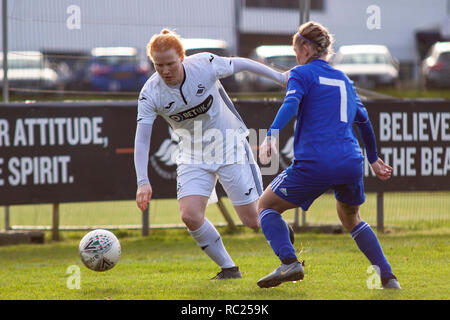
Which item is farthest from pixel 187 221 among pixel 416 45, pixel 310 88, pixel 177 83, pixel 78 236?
pixel 416 45

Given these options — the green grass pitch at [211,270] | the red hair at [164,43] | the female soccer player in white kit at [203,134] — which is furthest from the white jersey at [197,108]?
the green grass pitch at [211,270]

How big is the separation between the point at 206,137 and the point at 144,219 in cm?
392

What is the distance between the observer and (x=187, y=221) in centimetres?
634

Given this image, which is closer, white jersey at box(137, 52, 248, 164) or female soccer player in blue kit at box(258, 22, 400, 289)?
female soccer player in blue kit at box(258, 22, 400, 289)

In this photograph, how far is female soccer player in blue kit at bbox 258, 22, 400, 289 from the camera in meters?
5.26

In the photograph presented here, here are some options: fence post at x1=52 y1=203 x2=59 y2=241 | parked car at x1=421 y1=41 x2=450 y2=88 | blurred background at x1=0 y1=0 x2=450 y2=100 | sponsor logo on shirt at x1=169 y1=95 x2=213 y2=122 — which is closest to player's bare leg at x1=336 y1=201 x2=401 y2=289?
sponsor logo on shirt at x1=169 y1=95 x2=213 y2=122

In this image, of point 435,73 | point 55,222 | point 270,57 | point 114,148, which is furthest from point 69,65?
point 435,73

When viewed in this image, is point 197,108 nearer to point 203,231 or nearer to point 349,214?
point 203,231

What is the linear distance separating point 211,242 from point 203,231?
0.13 meters

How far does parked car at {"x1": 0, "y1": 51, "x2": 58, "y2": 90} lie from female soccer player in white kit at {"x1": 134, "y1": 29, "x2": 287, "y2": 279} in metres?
4.21

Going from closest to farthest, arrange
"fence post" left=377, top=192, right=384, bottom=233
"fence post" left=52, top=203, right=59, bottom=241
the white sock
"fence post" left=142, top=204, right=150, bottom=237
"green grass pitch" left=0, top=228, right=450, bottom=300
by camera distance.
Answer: "green grass pitch" left=0, top=228, right=450, bottom=300, the white sock, "fence post" left=52, top=203, right=59, bottom=241, "fence post" left=377, top=192, right=384, bottom=233, "fence post" left=142, top=204, right=150, bottom=237

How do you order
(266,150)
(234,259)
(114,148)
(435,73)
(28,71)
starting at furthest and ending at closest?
(435,73) < (28,71) < (114,148) < (234,259) < (266,150)

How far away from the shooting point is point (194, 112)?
6.29 metres

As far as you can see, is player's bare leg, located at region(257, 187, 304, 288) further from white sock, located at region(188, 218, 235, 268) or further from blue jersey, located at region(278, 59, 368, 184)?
white sock, located at region(188, 218, 235, 268)
